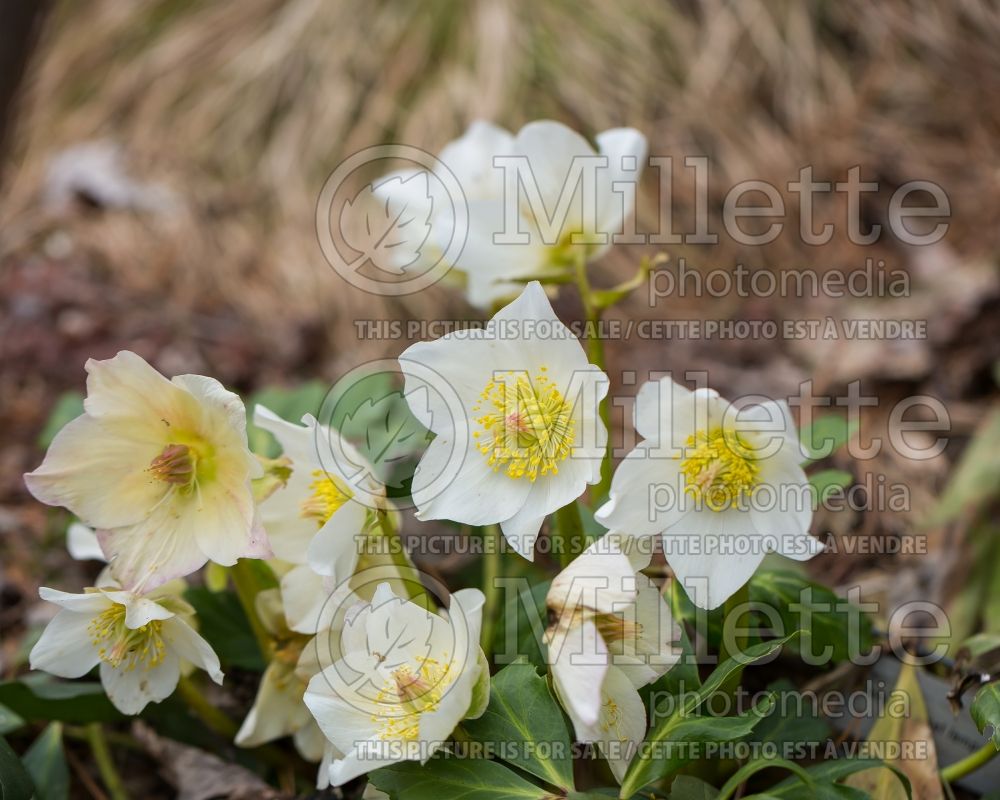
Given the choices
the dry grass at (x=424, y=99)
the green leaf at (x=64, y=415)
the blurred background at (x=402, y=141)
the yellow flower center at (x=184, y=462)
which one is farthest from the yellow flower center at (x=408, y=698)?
the dry grass at (x=424, y=99)

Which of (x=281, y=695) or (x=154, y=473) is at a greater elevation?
(x=154, y=473)

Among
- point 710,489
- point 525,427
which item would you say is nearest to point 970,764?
point 710,489

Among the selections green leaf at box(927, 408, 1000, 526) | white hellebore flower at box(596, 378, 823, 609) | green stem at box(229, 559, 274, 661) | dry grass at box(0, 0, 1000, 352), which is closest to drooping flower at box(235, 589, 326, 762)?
green stem at box(229, 559, 274, 661)

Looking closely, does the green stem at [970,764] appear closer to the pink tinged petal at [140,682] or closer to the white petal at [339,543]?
the white petal at [339,543]

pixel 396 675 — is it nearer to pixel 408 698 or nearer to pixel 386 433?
pixel 408 698

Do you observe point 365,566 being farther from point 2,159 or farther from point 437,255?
point 2,159
